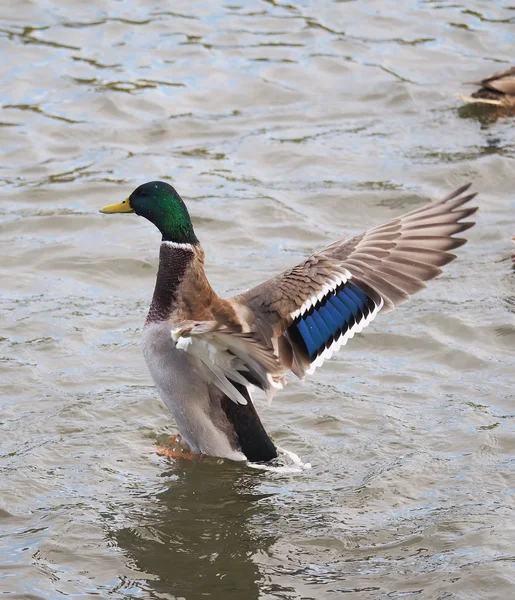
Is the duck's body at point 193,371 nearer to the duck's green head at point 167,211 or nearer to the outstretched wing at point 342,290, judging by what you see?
the duck's green head at point 167,211

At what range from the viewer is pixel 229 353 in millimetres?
5305

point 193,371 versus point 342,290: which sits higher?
point 342,290

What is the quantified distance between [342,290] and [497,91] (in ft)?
18.1

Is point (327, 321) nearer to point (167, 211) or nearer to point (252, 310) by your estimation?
point (252, 310)

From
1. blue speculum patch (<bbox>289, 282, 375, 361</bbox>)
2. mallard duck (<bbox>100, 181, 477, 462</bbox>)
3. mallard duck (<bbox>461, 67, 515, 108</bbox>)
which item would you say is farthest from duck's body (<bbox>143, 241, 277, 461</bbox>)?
mallard duck (<bbox>461, 67, 515, 108</bbox>)

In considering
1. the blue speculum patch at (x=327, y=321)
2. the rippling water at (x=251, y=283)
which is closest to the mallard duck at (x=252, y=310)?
the blue speculum patch at (x=327, y=321)

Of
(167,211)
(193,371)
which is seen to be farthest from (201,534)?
(167,211)

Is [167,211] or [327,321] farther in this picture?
[167,211]

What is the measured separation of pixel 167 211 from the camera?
6.29 metres

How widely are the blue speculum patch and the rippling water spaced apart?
26.1 inches

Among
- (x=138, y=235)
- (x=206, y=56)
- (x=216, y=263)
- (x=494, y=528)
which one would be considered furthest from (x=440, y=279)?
(x=206, y=56)

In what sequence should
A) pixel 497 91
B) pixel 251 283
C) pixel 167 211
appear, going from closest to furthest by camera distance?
pixel 167 211, pixel 251 283, pixel 497 91

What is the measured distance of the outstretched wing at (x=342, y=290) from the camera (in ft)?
20.0

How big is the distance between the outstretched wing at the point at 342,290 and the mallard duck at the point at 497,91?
191 inches
